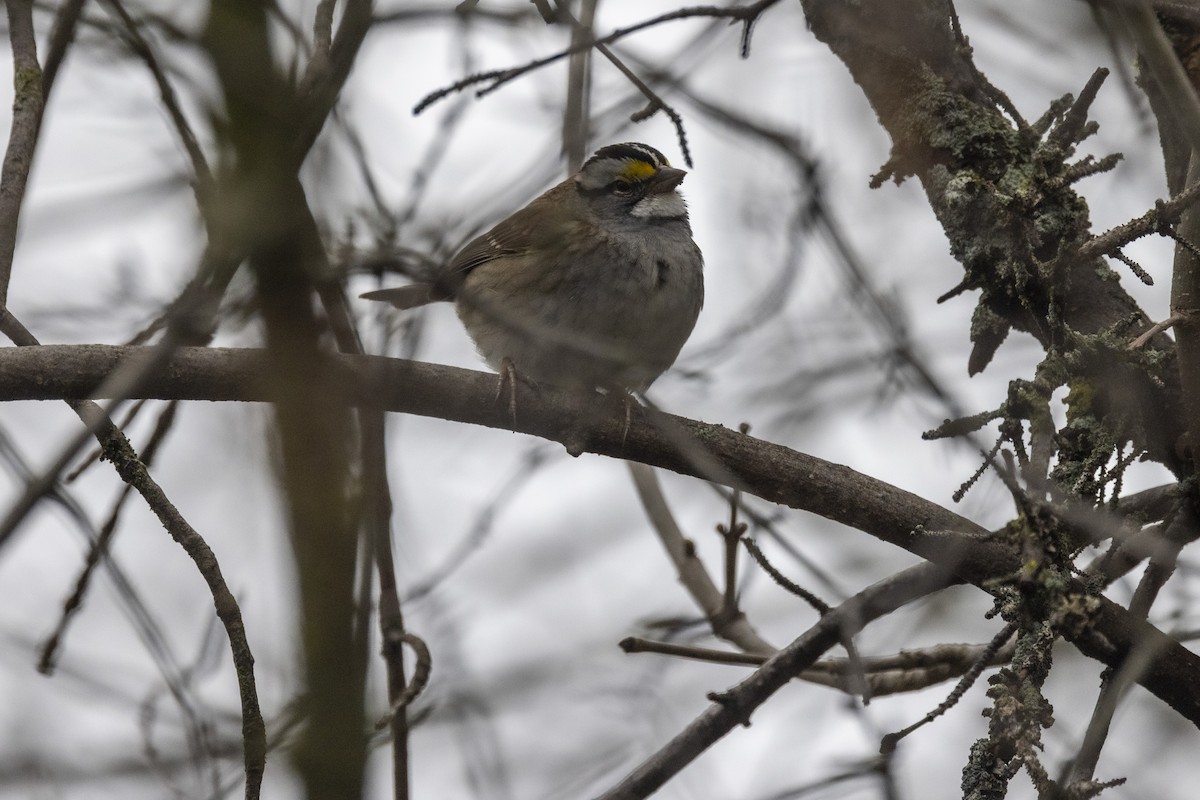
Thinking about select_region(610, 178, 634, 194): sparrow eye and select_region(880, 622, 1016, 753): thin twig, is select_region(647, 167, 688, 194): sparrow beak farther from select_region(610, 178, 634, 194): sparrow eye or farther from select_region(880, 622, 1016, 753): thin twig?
select_region(880, 622, 1016, 753): thin twig

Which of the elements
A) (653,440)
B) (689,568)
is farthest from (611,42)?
(689,568)

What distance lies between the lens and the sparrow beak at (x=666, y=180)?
621cm

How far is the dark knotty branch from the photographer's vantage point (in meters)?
3.33

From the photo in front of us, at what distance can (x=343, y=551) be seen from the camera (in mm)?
2055

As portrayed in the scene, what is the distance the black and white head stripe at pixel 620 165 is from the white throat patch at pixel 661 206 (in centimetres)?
16

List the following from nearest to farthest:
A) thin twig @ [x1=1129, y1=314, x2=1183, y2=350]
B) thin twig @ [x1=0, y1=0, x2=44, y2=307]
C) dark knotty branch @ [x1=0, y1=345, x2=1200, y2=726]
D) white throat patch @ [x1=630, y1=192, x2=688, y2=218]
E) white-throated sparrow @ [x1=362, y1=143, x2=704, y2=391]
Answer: thin twig @ [x1=1129, y1=314, x2=1183, y2=350]
dark knotty branch @ [x1=0, y1=345, x2=1200, y2=726]
thin twig @ [x1=0, y1=0, x2=44, y2=307]
white-throated sparrow @ [x1=362, y1=143, x2=704, y2=391]
white throat patch @ [x1=630, y1=192, x2=688, y2=218]

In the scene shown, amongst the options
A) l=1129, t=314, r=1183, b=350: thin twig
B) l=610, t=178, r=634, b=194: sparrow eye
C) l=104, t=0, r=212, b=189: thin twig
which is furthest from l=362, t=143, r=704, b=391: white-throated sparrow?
l=1129, t=314, r=1183, b=350: thin twig

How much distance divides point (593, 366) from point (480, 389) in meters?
1.06

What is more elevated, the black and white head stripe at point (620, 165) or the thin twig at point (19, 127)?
the black and white head stripe at point (620, 165)

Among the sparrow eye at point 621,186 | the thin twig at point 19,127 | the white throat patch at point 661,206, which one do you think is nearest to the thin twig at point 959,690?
the thin twig at point 19,127

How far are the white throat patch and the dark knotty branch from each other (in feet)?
6.34

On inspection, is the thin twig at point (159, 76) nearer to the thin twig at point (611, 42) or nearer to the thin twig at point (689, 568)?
the thin twig at point (611, 42)

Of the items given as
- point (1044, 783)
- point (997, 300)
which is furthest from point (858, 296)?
point (1044, 783)

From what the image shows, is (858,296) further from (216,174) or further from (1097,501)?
(216,174)
